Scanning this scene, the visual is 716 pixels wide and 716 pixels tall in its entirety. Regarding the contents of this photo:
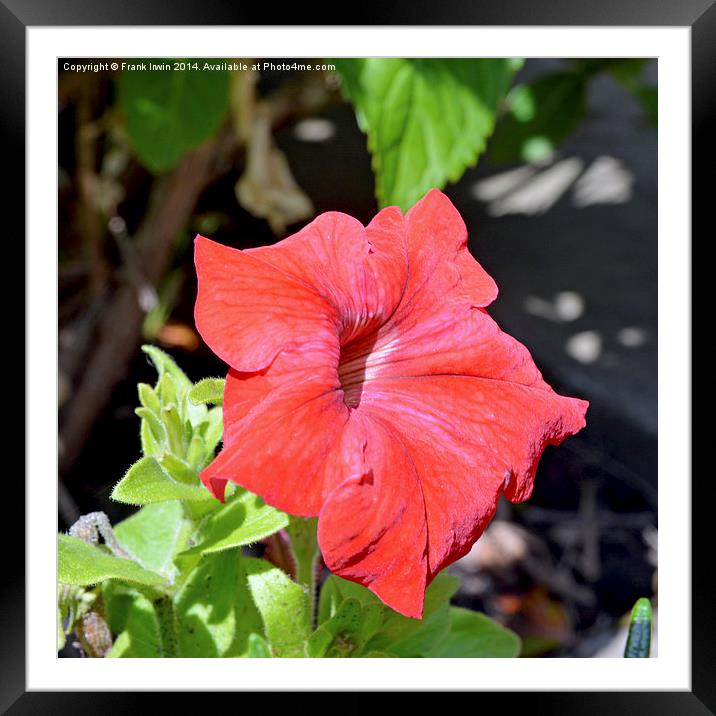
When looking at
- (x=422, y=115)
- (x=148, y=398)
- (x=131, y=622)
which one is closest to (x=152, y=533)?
(x=131, y=622)

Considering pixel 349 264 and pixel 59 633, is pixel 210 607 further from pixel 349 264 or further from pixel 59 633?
pixel 349 264

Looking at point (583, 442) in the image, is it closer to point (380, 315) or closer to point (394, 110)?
point (394, 110)

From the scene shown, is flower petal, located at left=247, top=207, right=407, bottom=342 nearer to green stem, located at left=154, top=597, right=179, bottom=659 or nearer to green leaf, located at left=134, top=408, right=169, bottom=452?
green leaf, located at left=134, top=408, right=169, bottom=452

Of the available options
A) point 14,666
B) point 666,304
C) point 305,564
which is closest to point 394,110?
point 666,304

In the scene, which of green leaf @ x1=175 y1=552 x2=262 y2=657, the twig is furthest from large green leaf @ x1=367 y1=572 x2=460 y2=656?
the twig

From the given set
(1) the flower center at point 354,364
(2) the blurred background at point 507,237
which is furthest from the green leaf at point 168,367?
(2) the blurred background at point 507,237

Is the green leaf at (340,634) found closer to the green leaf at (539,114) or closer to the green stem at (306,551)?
the green stem at (306,551)
